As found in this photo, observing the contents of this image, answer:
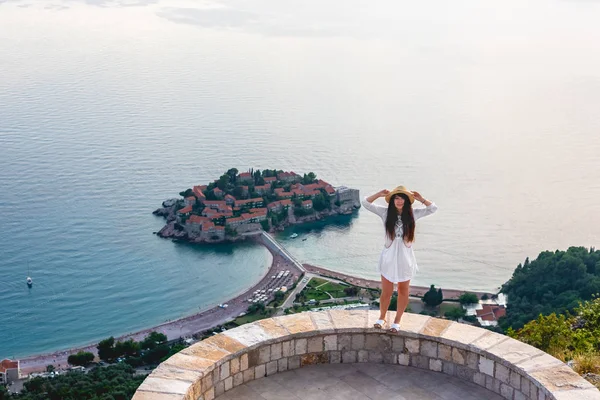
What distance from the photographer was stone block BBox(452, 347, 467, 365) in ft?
14.8

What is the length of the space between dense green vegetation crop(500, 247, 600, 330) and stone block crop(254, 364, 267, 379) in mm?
25509

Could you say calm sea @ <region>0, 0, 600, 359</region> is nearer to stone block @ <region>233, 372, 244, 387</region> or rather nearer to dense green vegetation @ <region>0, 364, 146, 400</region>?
dense green vegetation @ <region>0, 364, 146, 400</region>

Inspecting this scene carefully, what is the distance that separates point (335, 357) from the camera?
4723 millimetres

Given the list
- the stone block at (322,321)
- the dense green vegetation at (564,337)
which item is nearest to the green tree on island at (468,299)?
the dense green vegetation at (564,337)

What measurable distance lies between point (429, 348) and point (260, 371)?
100 cm

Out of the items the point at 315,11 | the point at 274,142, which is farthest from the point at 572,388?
the point at 315,11

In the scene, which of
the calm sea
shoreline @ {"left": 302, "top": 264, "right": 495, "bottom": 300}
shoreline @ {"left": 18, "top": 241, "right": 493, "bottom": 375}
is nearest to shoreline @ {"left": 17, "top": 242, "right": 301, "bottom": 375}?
shoreline @ {"left": 18, "top": 241, "right": 493, "bottom": 375}

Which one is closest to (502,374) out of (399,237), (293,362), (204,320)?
(399,237)

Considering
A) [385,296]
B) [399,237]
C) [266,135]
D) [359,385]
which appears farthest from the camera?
[266,135]

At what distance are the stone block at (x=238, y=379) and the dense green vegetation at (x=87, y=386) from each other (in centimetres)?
1603

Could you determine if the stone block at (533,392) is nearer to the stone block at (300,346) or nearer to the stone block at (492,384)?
the stone block at (492,384)

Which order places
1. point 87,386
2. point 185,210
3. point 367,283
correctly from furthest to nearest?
point 185,210 → point 367,283 → point 87,386

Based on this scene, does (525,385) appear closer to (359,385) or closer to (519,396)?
(519,396)

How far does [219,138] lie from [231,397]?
45944 mm
